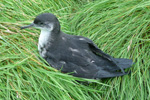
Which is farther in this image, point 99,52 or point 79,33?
point 79,33

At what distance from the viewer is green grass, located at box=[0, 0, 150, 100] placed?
219cm

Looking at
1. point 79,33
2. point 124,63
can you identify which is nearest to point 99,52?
point 124,63

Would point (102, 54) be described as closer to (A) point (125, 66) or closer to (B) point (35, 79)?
(A) point (125, 66)

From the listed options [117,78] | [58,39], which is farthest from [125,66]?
[58,39]

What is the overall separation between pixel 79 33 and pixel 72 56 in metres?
0.68

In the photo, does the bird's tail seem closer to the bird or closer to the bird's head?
the bird

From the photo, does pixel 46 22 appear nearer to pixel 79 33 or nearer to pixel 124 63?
pixel 79 33

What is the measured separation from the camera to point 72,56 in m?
2.46

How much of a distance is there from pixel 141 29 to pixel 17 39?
146cm

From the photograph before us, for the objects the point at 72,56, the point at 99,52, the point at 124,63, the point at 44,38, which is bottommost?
the point at 124,63

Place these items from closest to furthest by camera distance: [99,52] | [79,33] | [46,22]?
[46,22] → [99,52] → [79,33]

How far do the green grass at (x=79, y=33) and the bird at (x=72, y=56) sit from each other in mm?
98

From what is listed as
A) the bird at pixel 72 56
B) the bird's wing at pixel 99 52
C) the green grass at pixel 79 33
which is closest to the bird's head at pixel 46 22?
the bird at pixel 72 56

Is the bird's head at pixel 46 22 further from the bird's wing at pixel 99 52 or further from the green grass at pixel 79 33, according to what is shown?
the bird's wing at pixel 99 52
